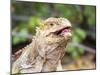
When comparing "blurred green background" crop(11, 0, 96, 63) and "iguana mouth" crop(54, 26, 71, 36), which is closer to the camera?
"blurred green background" crop(11, 0, 96, 63)

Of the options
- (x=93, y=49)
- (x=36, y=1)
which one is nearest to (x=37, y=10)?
(x=36, y=1)

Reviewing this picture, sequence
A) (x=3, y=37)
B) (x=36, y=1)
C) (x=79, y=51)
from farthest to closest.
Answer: (x=79, y=51) → (x=36, y=1) → (x=3, y=37)

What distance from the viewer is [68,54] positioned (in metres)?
2.81

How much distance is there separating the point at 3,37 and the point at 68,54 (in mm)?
812

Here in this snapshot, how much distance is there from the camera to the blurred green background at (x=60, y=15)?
8.45 ft

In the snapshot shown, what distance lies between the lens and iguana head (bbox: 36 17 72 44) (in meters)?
2.68

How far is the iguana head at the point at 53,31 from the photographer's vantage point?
2.68 meters

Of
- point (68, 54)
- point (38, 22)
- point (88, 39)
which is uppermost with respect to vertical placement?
point (38, 22)

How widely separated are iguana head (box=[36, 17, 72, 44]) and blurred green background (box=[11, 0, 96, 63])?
0.21ft

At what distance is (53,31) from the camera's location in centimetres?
269

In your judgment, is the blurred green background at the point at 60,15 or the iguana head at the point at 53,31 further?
the iguana head at the point at 53,31

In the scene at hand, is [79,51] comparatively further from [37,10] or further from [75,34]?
[37,10]

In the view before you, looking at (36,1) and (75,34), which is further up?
(36,1)

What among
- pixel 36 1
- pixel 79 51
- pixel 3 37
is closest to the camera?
pixel 3 37
